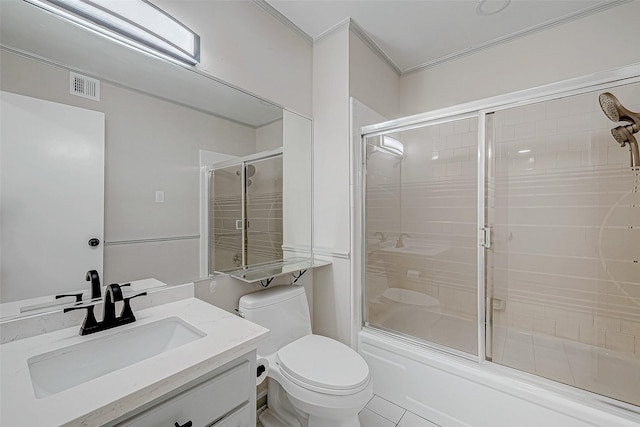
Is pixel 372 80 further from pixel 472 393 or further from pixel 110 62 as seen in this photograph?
pixel 472 393

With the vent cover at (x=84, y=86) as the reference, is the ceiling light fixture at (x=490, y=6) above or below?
above

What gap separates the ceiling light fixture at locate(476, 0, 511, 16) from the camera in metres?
1.61

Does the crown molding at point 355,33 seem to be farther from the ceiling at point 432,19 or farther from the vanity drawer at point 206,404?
the vanity drawer at point 206,404

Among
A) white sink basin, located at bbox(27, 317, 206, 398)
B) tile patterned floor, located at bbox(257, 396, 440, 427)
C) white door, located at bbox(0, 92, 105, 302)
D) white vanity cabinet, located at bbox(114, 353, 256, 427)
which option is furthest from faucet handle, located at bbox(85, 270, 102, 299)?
tile patterned floor, located at bbox(257, 396, 440, 427)

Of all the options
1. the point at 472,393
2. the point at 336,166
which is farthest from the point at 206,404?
the point at 336,166

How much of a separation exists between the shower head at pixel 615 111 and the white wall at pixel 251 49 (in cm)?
157

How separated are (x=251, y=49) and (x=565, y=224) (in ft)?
6.66

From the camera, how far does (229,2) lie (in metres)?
1.44

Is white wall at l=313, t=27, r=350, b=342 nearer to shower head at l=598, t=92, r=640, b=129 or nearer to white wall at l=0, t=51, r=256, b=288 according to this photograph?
white wall at l=0, t=51, r=256, b=288

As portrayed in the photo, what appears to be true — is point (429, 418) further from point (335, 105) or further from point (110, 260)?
point (335, 105)

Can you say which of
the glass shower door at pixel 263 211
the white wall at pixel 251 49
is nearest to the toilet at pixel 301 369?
the glass shower door at pixel 263 211

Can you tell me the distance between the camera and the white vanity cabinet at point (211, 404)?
68cm

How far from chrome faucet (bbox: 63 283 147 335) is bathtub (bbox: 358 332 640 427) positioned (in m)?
1.36

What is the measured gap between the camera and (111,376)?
676mm
